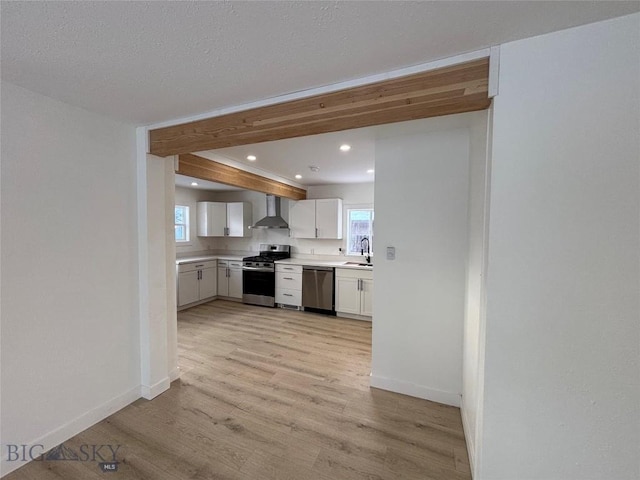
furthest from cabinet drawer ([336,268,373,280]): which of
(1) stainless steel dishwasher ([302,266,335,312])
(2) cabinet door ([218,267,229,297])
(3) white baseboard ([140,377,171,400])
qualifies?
(3) white baseboard ([140,377,171,400])

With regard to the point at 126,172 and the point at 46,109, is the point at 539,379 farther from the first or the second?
the point at 46,109

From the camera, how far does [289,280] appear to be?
493 cm

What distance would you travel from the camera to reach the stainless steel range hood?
5320 millimetres

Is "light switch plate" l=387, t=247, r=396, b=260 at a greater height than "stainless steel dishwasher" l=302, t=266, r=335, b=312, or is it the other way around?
"light switch plate" l=387, t=247, r=396, b=260

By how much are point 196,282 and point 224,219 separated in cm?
150

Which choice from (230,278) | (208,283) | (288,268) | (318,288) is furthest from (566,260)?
(208,283)

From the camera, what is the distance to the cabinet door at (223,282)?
550cm

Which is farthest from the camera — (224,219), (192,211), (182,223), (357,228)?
(224,219)

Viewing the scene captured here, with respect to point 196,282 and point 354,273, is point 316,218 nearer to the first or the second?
point 354,273

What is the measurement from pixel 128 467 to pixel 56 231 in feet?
5.12

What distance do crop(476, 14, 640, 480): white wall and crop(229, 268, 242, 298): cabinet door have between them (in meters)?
4.74

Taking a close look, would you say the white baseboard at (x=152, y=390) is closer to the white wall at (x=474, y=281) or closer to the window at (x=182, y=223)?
the white wall at (x=474, y=281)

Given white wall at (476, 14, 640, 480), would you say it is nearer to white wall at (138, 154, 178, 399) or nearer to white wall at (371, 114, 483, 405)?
white wall at (371, 114, 483, 405)

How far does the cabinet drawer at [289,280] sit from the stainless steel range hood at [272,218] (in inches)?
38.4
